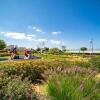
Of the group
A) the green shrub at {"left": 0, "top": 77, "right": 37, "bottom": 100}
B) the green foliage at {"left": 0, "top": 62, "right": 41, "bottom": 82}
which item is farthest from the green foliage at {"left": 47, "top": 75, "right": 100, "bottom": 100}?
the green foliage at {"left": 0, "top": 62, "right": 41, "bottom": 82}

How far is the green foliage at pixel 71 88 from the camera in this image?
16.5 feet

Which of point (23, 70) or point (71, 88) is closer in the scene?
point (71, 88)

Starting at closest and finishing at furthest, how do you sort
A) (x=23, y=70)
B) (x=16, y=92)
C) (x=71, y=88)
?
(x=16, y=92) < (x=71, y=88) < (x=23, y=70)

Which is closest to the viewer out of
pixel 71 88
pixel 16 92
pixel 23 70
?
pixel 16 92

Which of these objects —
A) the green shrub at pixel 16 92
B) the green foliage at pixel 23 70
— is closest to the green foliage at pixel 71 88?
the green shrub at pixel 16 92

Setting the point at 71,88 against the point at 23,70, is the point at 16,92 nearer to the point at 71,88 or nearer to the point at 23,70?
the point at 71,88

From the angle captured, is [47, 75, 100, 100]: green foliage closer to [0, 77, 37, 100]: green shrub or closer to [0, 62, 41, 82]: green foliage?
[0, 77, 37, 100]: green shrub

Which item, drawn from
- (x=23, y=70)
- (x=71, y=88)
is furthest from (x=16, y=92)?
(x=23, y=70)

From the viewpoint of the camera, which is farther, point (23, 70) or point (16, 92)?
point (23, 70)

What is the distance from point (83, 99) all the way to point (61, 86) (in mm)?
737

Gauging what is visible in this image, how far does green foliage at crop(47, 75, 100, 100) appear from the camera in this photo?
16.5ft

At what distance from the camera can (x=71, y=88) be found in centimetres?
518

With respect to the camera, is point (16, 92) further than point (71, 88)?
No

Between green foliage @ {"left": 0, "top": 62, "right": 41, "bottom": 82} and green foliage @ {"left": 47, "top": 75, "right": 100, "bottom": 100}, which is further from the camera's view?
green foliage @ {"left": 0, "top": 62, "right": 41, "bottom": 82}
